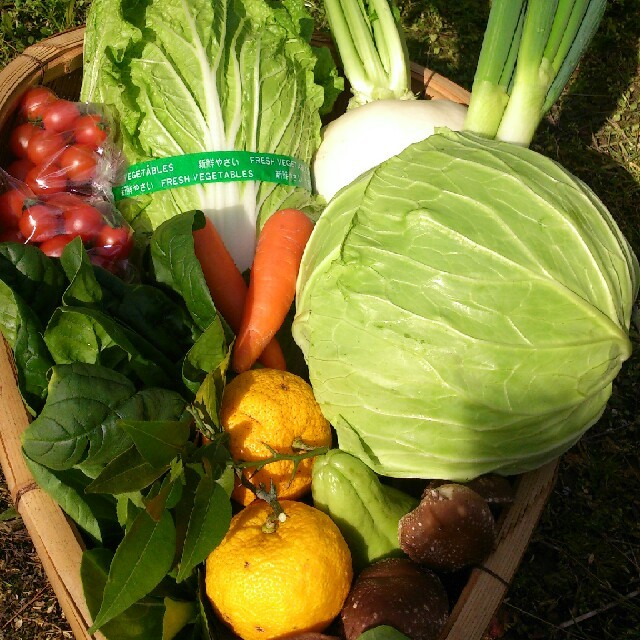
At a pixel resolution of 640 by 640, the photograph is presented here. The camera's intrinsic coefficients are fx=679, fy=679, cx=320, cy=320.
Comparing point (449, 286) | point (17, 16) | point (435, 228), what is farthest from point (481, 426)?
point (17, 16)

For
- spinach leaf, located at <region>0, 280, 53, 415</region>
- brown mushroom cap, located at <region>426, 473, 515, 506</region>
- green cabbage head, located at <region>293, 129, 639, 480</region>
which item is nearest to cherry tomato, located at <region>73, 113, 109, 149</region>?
spinach leaf, located at <region>0, 280, 53, 415</region>

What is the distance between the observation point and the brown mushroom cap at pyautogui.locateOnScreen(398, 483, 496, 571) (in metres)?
1.34

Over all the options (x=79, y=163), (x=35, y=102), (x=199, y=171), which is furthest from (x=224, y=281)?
(x=35, y=102)

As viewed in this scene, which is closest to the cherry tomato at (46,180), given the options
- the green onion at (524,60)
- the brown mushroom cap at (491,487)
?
the green onion at (524,60)

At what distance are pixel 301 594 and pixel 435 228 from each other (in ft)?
2.37

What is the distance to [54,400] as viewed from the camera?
1.17 metres

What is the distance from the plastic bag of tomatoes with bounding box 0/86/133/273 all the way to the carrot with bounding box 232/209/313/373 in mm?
365

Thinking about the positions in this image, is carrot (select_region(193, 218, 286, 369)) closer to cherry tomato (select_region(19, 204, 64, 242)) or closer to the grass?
cherry tomato (select_region(19, 204, 64, 242))

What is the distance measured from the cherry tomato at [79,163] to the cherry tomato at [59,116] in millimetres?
63

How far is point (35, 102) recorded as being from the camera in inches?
72.9

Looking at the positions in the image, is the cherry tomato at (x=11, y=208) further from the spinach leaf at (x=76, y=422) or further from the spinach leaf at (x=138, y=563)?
the spinach leaf at (x=138, y=563)

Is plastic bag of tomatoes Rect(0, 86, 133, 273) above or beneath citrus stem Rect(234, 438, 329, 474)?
above

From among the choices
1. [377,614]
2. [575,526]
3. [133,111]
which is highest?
[133,111]

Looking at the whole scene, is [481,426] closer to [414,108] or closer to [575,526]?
[414,108]
